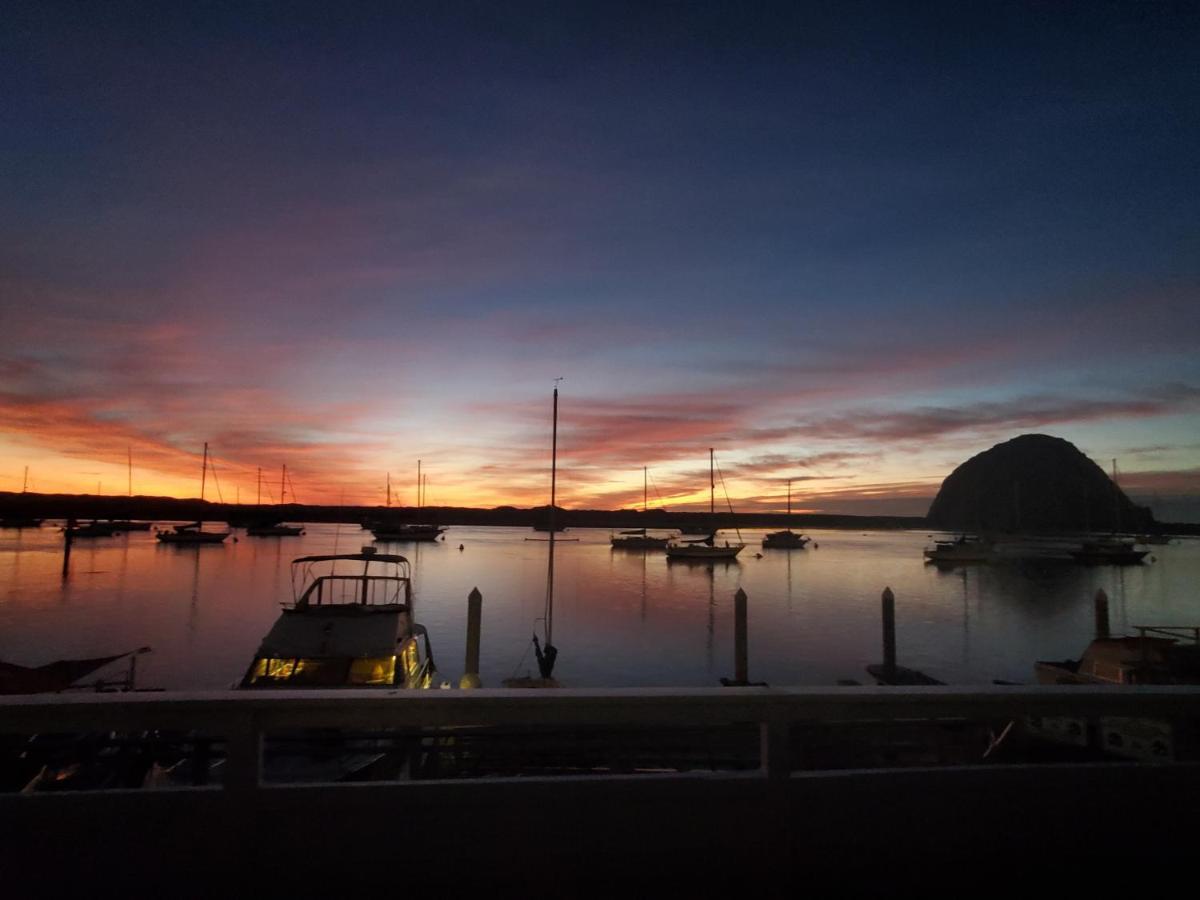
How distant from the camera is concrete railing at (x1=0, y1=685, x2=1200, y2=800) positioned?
9.88ft

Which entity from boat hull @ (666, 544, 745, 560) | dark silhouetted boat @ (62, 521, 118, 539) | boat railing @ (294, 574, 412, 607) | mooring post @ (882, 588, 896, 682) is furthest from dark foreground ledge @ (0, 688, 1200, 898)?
dark silhouetted boat @ (62, 521, 118, 539)

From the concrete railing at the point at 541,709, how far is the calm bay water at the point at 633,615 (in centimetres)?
2582

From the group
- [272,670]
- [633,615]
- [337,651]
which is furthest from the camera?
[633,615]

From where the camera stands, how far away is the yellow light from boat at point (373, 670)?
1198 centimetres

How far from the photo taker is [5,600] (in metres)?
52.2

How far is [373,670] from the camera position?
12195mm

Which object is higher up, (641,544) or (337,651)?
(337,651)

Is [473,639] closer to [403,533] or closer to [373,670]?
[373,670]

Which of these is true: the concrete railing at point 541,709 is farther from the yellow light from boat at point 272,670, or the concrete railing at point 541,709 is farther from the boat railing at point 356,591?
the boat railing at point 356,591

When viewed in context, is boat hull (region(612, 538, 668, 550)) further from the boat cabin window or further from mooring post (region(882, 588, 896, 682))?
the boat cabin window

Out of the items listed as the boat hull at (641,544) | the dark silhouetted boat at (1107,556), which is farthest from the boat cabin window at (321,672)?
the dark silhouetted boat at (1107,556)

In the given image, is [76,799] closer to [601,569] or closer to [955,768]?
[955,768]

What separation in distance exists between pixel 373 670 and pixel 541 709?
9.96 m

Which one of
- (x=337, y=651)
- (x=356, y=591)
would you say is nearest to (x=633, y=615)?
(x=356, y=591)
